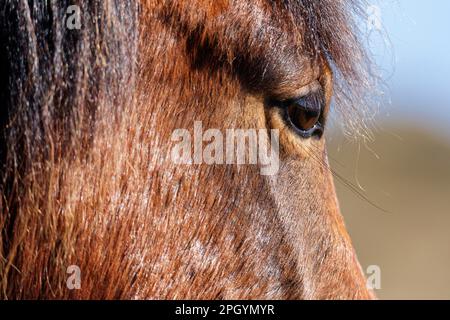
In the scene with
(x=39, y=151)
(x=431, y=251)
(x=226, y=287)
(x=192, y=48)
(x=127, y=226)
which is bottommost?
(x=431, y=251)

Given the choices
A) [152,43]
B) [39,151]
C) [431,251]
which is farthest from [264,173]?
[431,251]

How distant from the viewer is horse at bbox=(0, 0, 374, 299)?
1.78 metres

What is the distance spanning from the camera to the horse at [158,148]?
1782 mm

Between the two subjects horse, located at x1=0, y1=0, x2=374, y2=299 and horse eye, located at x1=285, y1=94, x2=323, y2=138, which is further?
horse eye, located at x1=285, y1=94, x2=323, y2=138

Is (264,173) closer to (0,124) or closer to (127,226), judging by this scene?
(127,226)

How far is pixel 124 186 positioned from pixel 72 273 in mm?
292

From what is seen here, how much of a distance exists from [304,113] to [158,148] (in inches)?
21.8

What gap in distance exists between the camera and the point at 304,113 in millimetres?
2213

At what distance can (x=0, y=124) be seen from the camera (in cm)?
178

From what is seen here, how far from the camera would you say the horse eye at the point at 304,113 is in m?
2.18

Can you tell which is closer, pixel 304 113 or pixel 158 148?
pixel 158 148

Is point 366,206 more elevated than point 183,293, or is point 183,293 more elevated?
point 183,293

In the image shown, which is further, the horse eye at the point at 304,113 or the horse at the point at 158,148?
the horse eye at the point at 304,113

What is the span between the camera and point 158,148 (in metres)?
1.96
